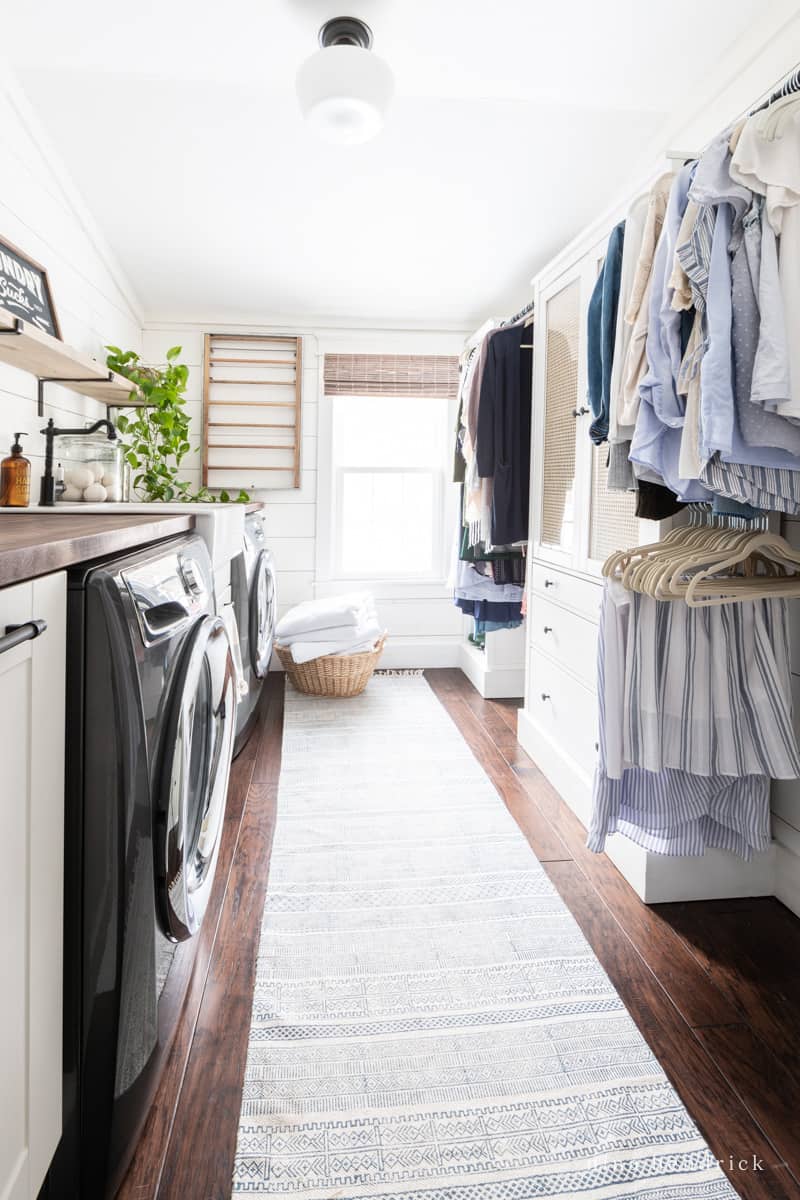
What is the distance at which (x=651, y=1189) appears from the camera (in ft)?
3.47

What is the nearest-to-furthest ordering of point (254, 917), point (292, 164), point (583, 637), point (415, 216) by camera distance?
point (254, 917) → point (583, 637) → point (292, 164) → point (415, 216)

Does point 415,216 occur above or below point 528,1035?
above

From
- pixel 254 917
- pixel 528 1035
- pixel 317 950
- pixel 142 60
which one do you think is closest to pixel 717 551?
pixel 528 1035

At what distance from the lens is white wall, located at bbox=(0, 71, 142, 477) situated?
2.43 metres

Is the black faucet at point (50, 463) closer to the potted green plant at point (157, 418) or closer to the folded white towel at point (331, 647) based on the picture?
the potted green plant at point (157, 418)

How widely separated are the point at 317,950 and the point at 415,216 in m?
3.07

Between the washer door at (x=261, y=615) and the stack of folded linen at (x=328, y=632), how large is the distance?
8.1 inches

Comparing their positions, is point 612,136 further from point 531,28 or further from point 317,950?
point 317,950

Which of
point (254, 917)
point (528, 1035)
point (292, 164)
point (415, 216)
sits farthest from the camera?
point (415, 216)

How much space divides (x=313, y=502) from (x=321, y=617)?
0.95 meters

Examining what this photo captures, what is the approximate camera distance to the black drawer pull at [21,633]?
0.71m

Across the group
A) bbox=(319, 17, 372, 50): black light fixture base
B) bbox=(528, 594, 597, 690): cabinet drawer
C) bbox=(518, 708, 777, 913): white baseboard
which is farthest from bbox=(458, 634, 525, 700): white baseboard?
bbox=(319, 17, 372, 50): black light fixture base

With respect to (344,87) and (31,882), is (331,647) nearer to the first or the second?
(344,87)

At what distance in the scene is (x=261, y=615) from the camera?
3.12 m
